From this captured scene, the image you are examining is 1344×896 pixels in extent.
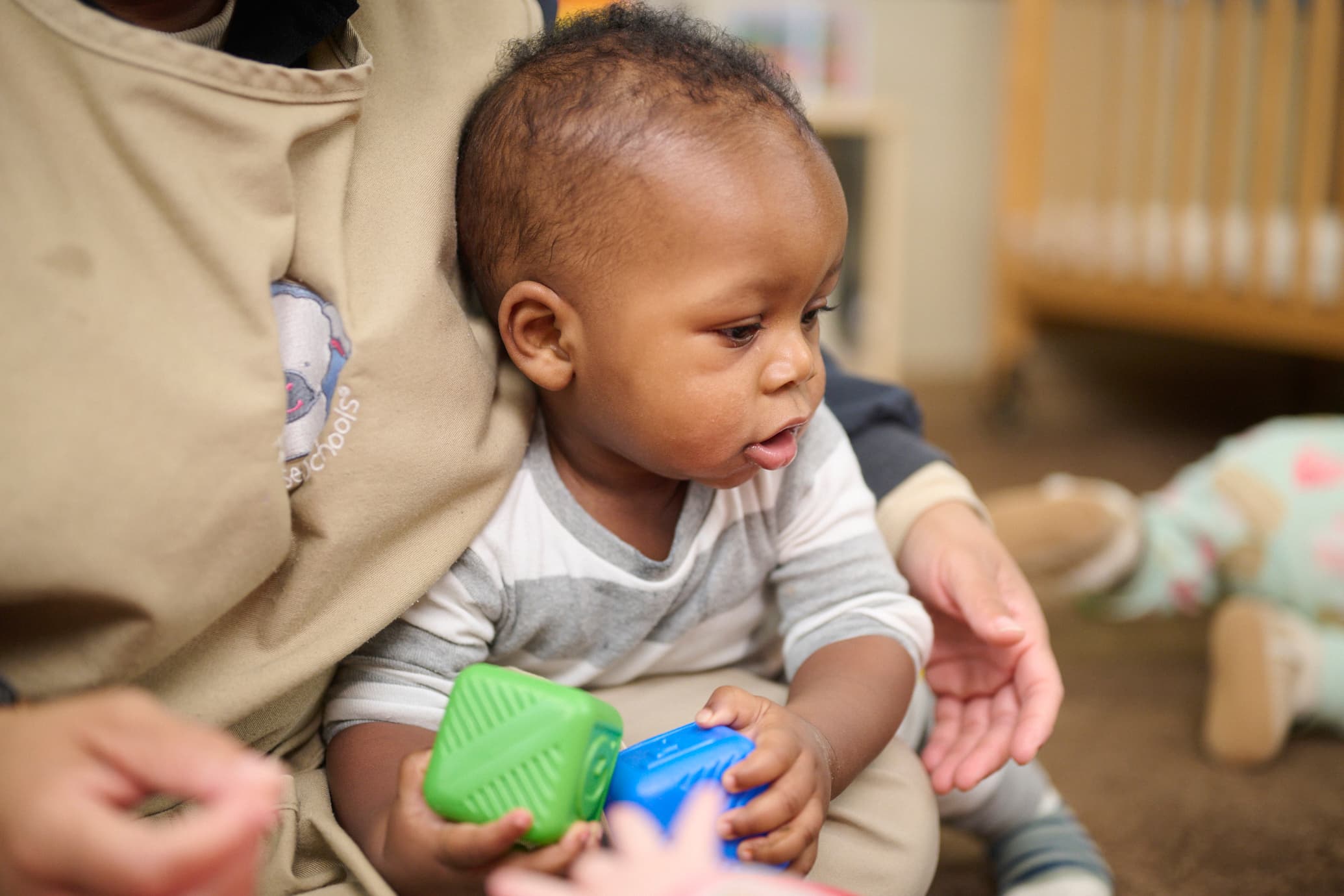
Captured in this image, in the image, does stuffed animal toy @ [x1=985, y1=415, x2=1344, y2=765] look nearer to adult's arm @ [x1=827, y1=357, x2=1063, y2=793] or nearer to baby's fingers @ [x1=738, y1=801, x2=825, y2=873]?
adult's arm @ [x1=827, y1=357, x2=1063, y2=793]

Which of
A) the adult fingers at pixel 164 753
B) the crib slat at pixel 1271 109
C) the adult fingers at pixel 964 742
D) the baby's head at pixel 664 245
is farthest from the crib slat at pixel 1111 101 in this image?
the adult fingers at pixel 164 753

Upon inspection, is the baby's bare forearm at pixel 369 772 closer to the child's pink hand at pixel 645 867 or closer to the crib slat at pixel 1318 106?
the child's pink hand at pixel 645 867

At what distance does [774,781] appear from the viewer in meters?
0.49

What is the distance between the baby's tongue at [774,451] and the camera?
60 cm

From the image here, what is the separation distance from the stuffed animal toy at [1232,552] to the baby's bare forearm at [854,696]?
559 mm

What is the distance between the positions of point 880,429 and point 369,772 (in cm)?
42

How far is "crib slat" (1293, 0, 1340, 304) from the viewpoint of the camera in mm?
1948

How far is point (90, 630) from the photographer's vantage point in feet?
1.48

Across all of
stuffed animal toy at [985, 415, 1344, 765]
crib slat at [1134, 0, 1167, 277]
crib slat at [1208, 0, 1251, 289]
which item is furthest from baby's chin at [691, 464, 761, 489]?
crib slat at [1134, 0, 1167, 277]

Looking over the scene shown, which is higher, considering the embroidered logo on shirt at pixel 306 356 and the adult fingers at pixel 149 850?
the embroidered logo on shirt at pixel 306 356

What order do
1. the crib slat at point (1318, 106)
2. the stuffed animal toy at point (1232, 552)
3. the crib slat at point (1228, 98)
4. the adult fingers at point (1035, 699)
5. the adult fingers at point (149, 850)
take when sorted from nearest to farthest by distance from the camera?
the adult fingers at point (149, 850) → the adult fingers at point (1035, 699) → the stuffed animal toy at point (1232, 552) → the crib slat at point (1318, 106) → the crib slat at point (1228, 98)

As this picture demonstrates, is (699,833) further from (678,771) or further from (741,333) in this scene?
(741,333)

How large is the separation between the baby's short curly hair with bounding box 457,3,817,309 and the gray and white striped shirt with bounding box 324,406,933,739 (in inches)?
5.0

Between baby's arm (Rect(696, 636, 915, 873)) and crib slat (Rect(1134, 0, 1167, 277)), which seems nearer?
baby's arm (Rect(696, 636, 915, 873))
